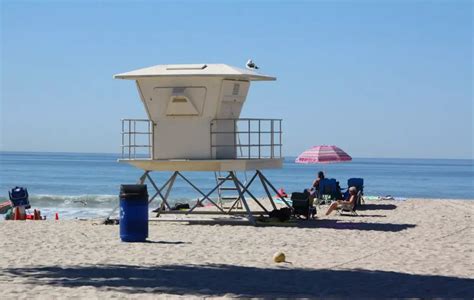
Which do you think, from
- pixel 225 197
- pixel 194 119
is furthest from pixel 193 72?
pixel 225 197

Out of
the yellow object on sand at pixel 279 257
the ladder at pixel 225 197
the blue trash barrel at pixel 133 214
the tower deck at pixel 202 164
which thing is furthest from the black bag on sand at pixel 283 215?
the yellow object on sand at pixel 279 257

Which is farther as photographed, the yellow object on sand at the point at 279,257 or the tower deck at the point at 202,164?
the tower deck at the point at 202,164

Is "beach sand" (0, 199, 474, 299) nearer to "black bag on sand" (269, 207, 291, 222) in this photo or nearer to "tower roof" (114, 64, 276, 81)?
"black bag on sand" (269, 207, 291, 222)

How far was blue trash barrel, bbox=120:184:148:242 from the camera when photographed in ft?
55.9

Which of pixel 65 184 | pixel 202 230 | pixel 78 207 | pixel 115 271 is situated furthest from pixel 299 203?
pixel 65 184

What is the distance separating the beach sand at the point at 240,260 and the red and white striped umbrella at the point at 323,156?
19.1 feet

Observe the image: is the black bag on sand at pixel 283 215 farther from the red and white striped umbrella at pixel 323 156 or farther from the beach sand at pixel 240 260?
the red and white striped umbrella at pixel 323 156

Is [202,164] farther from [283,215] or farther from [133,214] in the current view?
[133,214]

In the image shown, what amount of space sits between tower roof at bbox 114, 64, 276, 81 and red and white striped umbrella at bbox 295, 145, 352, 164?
22.2 feet

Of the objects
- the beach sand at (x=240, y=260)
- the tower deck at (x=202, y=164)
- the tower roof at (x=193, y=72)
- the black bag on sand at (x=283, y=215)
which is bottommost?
the beach sand at (x=240, y=260)

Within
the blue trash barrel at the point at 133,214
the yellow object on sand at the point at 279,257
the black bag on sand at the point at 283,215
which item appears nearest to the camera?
the yellow object on sand at the point at 279,257

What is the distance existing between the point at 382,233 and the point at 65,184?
54184mm

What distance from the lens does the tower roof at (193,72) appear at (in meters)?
20.5

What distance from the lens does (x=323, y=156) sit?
2767cm
